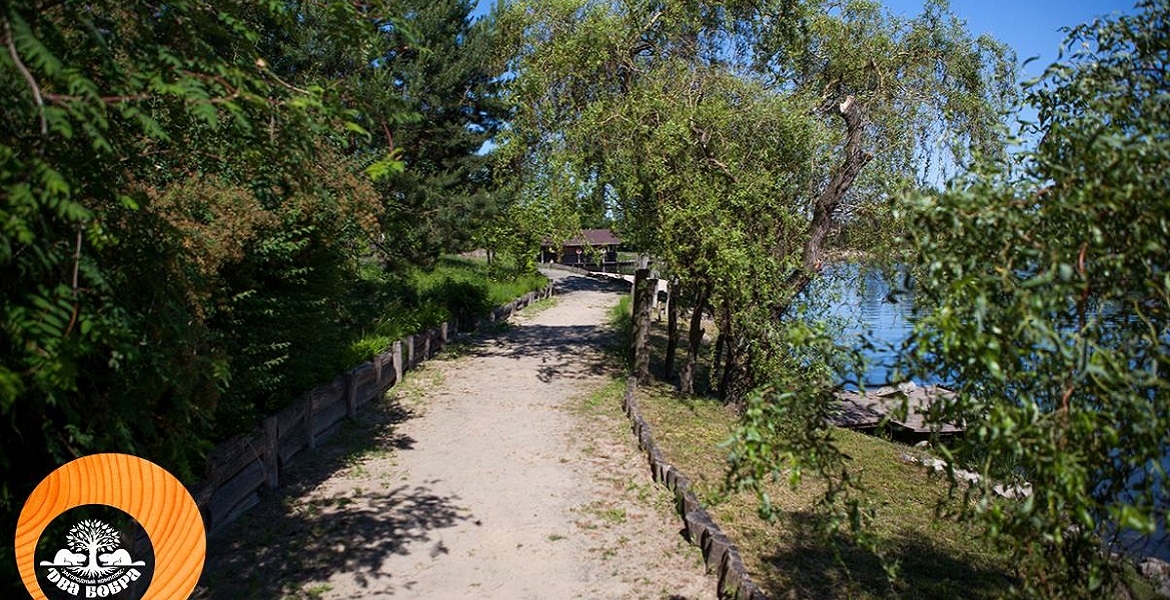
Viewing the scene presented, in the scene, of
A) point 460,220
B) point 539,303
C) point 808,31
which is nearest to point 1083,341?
point 808,31

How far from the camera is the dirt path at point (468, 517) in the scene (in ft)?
19.8

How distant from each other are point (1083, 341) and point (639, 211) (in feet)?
36.3

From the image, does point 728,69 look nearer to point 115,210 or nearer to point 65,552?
point 115,210

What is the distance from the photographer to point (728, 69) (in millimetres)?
13953

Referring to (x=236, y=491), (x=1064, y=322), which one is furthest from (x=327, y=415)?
(x=1064, y=322)

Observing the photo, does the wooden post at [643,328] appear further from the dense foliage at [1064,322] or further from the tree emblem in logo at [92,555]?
the tree emblem in logo at [92,555]

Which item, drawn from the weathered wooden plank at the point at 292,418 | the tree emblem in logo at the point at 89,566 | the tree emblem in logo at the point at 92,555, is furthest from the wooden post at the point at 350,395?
the tree emblem in logo at the point at 92,555

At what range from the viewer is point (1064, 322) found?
296cm

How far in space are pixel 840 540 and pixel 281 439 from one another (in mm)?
6474

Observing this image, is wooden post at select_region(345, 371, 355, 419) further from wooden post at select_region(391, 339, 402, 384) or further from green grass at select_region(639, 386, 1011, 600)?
green grass at select_region(639, 386, 1011, 600)

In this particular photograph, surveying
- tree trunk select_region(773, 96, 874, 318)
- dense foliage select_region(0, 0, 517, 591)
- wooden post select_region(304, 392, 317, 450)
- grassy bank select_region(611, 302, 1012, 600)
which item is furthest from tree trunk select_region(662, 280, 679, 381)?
dense foliage select_region(0, 0, 517, 591)

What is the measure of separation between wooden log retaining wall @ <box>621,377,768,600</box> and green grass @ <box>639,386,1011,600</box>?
35cm

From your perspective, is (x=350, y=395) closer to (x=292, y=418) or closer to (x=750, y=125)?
(x=292, y=418)

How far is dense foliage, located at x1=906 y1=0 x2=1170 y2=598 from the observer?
2.41 m
